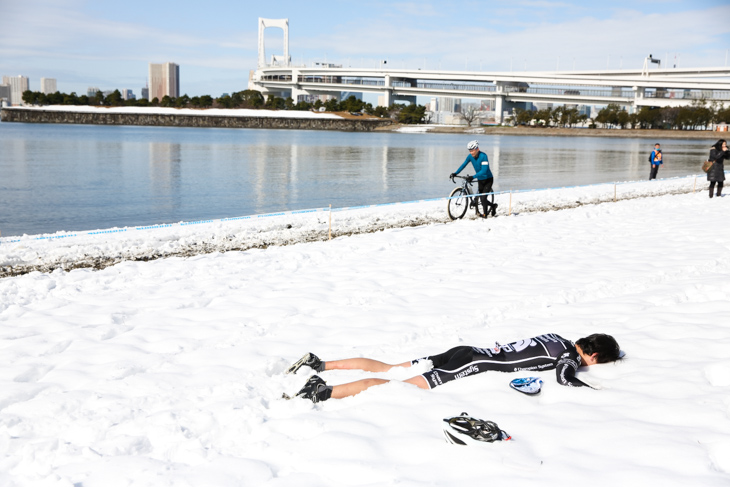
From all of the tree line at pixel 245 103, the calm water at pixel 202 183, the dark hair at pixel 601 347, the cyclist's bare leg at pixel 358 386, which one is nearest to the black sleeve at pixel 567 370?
the dark hair at pixel 601 347

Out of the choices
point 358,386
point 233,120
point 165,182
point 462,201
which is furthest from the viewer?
point 233,120

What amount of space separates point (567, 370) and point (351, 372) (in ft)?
5.95

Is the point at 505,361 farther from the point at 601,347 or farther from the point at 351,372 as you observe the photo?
the point at 351,372

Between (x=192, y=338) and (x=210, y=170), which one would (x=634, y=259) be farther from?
(x=210, y=170)

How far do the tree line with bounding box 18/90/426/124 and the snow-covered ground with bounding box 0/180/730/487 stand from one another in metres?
145

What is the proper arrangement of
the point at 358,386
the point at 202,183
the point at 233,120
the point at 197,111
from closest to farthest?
1. the point at 358,386
2. the point at 202,183
3. the point at 233,120
4. the point at 197,111

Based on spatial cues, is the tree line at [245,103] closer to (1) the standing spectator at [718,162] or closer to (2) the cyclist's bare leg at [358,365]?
(1) the standing spectator at [718,162]

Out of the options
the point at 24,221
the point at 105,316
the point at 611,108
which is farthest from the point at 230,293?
the point at 611,108

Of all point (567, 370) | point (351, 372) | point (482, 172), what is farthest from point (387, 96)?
point (567, 370)

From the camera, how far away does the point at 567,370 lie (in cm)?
478

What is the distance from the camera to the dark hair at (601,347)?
5.12m

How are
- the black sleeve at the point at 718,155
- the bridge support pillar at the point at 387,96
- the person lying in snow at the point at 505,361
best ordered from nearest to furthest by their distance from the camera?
the person lying in snow at the point at 505,361 < the black sleeve at the point at 718,155 < the bridge support pillar at the point at 387,96

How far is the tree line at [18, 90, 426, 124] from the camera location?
152m

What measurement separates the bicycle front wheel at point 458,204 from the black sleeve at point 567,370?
10139 millimetres
